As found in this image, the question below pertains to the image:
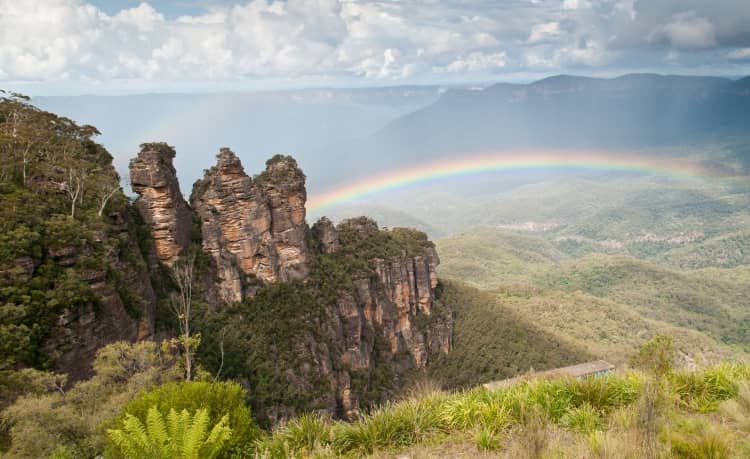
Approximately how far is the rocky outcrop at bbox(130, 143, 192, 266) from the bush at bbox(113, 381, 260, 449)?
22.7 metres

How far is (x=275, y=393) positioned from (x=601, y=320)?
63.0 meters

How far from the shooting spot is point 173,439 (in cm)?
659

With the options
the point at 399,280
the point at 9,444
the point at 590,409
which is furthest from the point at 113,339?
the point at 399,280

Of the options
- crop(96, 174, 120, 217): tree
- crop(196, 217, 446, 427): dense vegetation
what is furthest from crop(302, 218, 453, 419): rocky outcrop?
crop(96, 174, 120, 217): tree

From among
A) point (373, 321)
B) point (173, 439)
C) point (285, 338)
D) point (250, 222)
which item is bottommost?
point (373, 321)

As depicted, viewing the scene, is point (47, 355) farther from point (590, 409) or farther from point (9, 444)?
point (590, 409)

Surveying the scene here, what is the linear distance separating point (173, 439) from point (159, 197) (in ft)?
83.2

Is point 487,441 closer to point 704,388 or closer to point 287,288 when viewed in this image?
point 704,388

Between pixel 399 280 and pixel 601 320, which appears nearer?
pixel 399 280

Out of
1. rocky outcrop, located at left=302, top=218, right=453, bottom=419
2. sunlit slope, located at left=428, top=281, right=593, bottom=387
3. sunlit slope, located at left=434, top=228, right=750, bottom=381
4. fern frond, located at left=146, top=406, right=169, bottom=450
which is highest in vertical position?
fern frond, located at left=146, top=406, right=169, bottom=450

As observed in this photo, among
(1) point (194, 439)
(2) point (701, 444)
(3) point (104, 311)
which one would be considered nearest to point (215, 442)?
(1) point (194, 439)

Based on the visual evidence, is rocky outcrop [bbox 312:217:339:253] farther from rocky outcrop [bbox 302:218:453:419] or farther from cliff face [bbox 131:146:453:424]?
cliff face [bbox 131:146:453:424]

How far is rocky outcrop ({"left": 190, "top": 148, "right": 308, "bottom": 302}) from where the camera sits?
110 feet

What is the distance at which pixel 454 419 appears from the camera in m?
7.95
